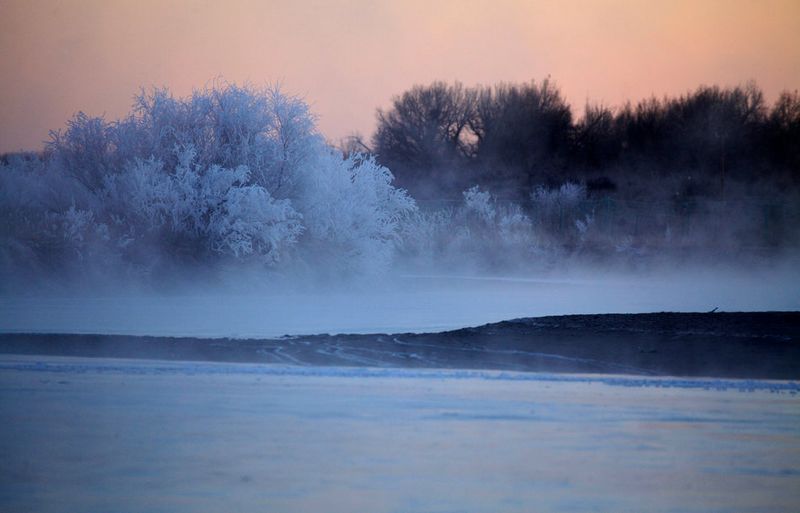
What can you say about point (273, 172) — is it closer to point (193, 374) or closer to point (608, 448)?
point (193, 374)

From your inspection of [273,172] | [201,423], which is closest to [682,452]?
[201,423]

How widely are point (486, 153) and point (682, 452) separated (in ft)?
175

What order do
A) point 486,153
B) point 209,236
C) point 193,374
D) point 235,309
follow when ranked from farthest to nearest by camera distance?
point 486,153
point 209,236
point 235,309
point 193,374

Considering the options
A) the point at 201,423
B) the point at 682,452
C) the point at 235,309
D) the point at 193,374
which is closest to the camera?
the point at 682,452

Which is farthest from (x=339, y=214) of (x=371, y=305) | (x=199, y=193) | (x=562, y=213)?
(x=562, y=213)

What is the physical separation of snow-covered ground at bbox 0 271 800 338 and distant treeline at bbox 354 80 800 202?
23.5 metres

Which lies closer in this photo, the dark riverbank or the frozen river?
the frozen river

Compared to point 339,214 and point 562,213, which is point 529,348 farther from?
point 562,213

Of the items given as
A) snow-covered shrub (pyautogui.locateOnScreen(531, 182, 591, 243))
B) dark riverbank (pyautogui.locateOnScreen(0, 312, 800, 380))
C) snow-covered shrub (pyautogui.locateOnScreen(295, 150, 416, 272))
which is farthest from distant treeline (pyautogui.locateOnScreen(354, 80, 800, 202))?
dark riverbank (pyautogui.locateOnScreen(0, 312, 800, 380))

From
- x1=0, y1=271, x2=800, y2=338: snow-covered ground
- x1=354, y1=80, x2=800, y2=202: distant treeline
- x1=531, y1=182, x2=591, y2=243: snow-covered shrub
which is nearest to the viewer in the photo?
x1=0, y1=271, x2=800, y2=338: snow-covered ground

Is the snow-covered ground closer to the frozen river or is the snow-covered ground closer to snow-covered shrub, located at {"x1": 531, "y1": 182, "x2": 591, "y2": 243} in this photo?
the frozen river

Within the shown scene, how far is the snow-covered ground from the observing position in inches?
601

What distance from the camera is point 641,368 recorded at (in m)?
11.3

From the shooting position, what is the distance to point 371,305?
20.3 m
